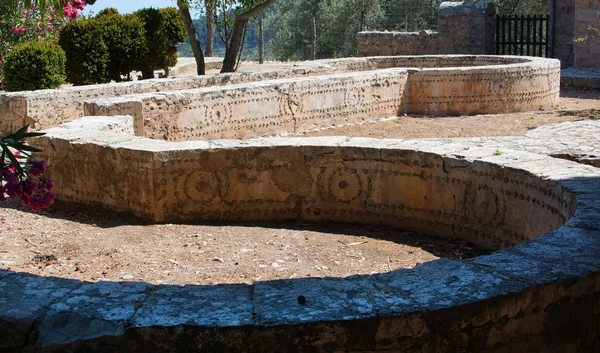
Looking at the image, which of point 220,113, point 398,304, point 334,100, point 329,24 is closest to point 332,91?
point 334,100

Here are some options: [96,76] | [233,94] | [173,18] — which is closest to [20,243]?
[233,94]

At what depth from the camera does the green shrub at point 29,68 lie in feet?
40.7

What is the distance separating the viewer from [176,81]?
12.2 metres

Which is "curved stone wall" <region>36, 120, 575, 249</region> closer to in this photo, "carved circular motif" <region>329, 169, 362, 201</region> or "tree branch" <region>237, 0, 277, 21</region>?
"carved circular motif" <region>329, 169, 362, 201</region>

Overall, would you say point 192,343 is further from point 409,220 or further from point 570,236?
point 409,220

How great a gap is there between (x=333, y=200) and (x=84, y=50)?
27.7ft

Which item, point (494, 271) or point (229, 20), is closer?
point (494, 271)

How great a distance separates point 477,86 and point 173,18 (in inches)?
256

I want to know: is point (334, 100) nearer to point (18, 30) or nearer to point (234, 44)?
point (234, 44)

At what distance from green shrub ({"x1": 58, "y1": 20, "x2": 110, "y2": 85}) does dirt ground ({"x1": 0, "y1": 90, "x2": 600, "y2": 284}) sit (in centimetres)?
680

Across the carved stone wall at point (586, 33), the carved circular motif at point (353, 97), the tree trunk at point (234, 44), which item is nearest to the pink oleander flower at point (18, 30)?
the tree trunk at point (234, 44)

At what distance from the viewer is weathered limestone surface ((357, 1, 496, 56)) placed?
2041 centimetres

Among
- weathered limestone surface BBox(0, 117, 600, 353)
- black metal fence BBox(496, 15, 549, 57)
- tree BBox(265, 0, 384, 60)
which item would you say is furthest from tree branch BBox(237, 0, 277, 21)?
tree BBox(265, 0, 384, 60)

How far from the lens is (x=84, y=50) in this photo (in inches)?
566
